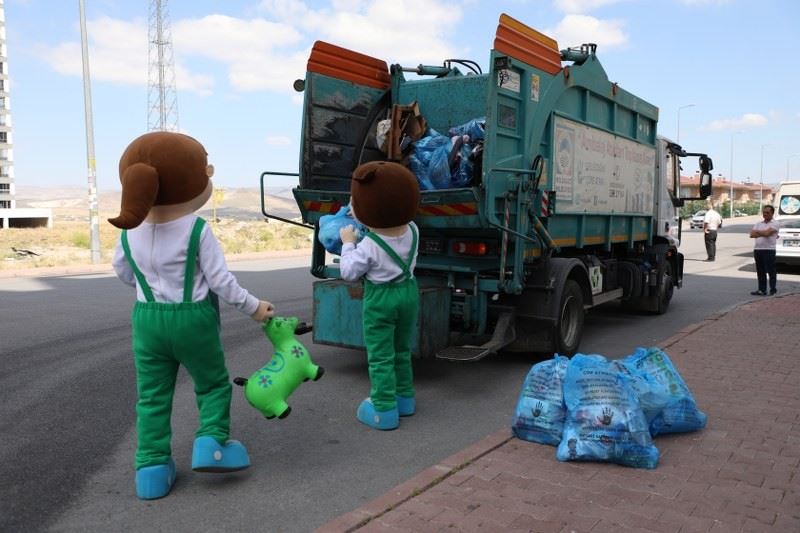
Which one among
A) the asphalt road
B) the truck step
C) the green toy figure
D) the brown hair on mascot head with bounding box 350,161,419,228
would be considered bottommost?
the asphalt road

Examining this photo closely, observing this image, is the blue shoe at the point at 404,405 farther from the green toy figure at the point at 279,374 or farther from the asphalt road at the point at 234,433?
the green toy figure at the point at 279,374

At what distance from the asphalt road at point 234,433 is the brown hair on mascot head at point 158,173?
1.37 meters

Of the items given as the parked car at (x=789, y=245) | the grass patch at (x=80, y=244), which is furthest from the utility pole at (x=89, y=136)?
the parked car at (x=789, y=245)

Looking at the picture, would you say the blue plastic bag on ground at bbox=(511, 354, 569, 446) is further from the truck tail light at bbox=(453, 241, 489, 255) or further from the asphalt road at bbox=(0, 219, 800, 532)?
the truck tail light at bbox=(453, 241, 489, 255)

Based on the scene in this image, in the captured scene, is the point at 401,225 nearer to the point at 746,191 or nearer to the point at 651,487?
the point at 651,487

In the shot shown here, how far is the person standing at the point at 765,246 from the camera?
11.9m

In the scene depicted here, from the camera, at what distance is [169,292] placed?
345cm

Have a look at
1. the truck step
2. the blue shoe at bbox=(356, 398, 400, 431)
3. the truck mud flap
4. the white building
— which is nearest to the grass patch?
the truck mud flap

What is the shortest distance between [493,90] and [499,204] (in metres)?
0.86

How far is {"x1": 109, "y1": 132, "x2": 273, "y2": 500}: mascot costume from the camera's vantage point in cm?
342

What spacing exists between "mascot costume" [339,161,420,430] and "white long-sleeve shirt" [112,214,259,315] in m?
1.11

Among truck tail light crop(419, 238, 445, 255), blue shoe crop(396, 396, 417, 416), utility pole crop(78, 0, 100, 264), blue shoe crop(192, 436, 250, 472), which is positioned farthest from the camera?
utility pole crop(78, 0, 100, 264)

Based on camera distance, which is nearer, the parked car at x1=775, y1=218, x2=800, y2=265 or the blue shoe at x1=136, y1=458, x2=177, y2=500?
the blue shoe at x1=136, y1=458, x2=177, y2=500

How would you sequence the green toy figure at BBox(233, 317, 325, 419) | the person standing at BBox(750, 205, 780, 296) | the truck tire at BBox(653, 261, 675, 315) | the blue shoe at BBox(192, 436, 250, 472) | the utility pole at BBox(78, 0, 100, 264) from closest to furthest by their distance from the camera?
the blue shoe at BBox(192, 436, 250, 472)
the green toy figure at BBox(233, 317, 325, 419)
the truck tire at BBox(653, 261, 675, 315)
the person standing at BBox(750, 205, 780, 296)
the utility pole at BBox(78, 0, 100, 264)
